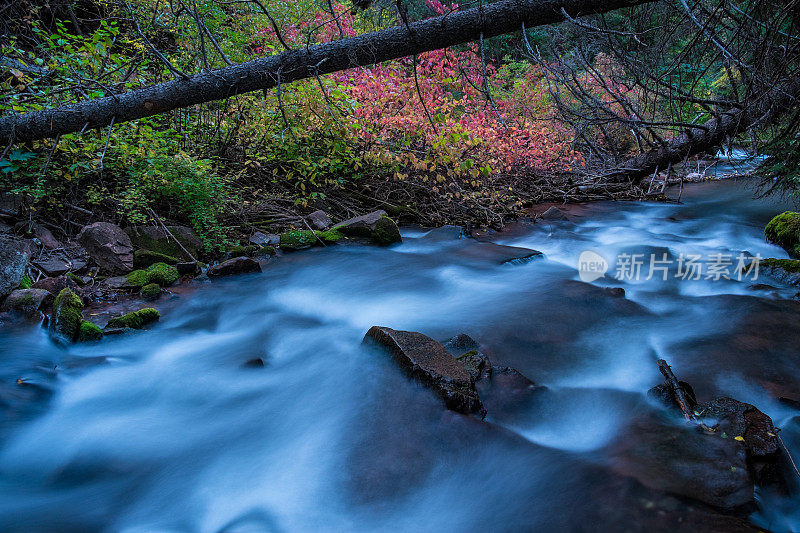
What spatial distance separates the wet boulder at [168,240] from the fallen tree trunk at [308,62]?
1587 mm

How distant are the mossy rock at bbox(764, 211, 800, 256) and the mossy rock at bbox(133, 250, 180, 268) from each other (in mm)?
8388

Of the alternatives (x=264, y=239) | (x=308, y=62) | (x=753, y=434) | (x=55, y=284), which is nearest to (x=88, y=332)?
(x=55, y=284)

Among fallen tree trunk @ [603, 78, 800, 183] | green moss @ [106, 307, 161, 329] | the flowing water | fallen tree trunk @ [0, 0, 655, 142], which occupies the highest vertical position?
fallen tree trunk @ [0, 0, 655, 142]

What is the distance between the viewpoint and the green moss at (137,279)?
16.4 ft

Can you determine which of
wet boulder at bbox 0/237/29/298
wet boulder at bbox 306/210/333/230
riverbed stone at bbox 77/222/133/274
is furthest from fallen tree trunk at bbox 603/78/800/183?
wet boulder at bbox 0/237/29/298

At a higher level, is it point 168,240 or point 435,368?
point 168,240

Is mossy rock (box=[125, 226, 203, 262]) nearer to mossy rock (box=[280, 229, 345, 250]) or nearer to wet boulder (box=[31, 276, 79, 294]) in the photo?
wet boulder (box=[31, 276, 79, 294])

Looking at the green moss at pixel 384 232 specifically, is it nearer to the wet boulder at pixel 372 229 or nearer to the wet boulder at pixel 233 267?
the wet boulder at pixel 372 229

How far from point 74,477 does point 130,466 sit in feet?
1.01

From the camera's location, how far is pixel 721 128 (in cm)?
475

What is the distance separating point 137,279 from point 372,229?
11.0 feet

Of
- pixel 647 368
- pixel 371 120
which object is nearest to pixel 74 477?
pixel 647 368

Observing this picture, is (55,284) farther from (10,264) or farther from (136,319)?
(136,319)

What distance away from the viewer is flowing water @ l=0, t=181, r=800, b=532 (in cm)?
251
